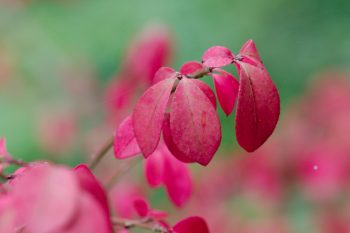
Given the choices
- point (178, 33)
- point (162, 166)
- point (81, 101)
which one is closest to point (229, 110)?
point (162, 166)

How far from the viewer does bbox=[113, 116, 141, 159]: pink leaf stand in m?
0.79

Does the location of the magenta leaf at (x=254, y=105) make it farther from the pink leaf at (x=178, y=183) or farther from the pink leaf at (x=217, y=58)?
the pink leaf at (x=178, y=183)

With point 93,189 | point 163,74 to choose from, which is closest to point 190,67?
point 163,74

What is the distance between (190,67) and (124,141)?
131mm

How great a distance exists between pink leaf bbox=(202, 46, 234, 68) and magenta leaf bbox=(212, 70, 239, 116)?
0.07ft

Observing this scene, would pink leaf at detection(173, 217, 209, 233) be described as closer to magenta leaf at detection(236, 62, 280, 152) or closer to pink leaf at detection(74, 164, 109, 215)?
magenta leaf at detection(236, 62, 280, 152)

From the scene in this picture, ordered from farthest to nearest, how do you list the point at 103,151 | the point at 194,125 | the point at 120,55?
the point at 120,55, the point at 103,151, the point at 194,125

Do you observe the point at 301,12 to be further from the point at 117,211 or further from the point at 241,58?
the point at 241,58

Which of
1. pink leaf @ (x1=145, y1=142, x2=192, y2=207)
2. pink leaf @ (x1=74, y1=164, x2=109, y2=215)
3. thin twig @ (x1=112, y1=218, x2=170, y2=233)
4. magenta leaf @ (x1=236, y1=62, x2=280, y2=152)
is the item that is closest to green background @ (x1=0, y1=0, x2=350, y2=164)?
pink leaf @ (x1=145, y1=142, x2=192, y2=207)

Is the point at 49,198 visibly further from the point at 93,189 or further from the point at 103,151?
the point at 103,151

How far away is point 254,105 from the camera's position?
68 centimetres

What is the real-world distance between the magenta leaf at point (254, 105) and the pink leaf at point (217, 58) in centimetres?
6

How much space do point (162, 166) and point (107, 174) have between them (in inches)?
53.9

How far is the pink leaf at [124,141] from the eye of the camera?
79cm
